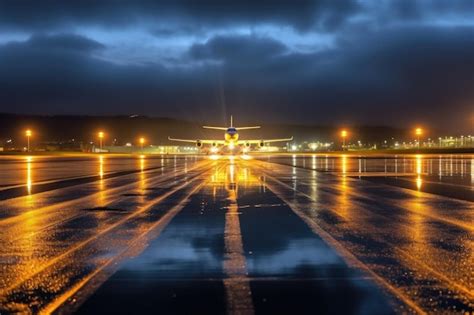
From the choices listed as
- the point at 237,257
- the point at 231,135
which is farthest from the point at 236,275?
the point at 231,135

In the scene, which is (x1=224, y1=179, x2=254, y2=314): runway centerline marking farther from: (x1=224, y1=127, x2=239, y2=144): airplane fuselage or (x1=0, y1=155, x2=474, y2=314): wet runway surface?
(x1=224, y1=127, x2=239, y2=144): airplane fuselage

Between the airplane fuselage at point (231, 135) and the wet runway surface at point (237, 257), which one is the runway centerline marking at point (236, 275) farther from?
the airplane fuselage at point (231, 135)

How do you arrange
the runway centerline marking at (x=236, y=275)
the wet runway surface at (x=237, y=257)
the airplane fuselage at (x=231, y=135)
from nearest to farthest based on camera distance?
the runway centerline marking at (x=236, y=275), the wet runway surface at (x=237, y=257), the airplane fuselage at (x=231, y=135)

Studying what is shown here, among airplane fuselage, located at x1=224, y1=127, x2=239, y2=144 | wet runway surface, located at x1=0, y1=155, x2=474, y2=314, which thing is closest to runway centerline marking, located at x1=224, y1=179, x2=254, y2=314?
wet runway surface, located at x1=0, y1=155, x2=474, y2=314

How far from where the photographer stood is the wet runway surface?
6.50m

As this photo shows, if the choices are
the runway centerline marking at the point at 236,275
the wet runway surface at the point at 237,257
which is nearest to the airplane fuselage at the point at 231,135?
the wet runway surface at the point at 237,257

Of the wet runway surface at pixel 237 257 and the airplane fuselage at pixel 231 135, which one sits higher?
the airplane fuselage at pixel 231 135

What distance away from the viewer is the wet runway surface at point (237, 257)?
21.3 ft

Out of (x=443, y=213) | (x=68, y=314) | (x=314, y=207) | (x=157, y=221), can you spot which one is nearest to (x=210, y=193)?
(x=314, y=207)

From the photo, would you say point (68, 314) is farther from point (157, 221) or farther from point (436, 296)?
point (157, 221)

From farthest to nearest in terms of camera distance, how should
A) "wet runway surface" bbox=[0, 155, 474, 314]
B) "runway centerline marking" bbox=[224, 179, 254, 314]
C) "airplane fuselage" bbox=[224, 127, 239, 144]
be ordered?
"airplane fuselage" bbox=[224, 127, 239, 144], "wet runway surface" bbox=[0, 155, 474, 314], "runway centerline marking" bbox=[224, 179, 254, 314]

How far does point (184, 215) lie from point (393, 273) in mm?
8001

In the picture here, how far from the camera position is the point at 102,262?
8781 mm

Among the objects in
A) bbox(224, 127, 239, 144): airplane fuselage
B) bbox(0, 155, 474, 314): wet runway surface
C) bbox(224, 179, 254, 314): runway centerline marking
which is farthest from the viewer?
bbox(224, 127, 239, 144): airplane fuselage
